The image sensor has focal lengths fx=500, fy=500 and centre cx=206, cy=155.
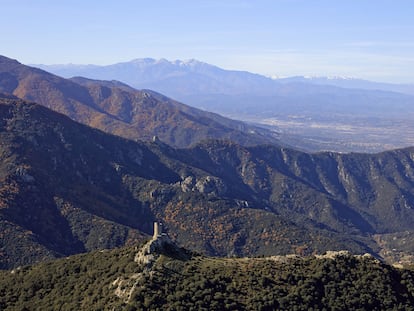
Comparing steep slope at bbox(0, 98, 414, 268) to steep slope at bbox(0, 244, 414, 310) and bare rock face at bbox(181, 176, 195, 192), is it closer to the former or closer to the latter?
bare rock face at bbox(181, 176, 195, 192)

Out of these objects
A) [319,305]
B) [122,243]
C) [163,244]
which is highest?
[163,244]

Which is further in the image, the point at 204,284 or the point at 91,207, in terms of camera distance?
the point at 91,207

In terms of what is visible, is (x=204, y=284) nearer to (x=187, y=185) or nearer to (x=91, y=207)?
(x=91, y=207)

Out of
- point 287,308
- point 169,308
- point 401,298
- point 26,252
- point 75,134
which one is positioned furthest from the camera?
point 75,134

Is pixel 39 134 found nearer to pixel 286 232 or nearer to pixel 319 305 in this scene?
pixel 286 232

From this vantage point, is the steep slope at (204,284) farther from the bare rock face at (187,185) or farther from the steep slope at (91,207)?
the bare rock face at (187,185)

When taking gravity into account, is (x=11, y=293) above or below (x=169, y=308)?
below

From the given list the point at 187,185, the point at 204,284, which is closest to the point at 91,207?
the point at 187,185

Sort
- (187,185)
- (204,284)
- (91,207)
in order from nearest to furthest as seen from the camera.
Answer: (204,284) < (91,207) < (187,185)

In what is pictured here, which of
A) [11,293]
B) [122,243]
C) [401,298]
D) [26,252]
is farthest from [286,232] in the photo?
[11,293]

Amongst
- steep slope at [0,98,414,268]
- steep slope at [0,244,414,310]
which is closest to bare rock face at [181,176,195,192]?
steep slope at [0,98,414,268]
